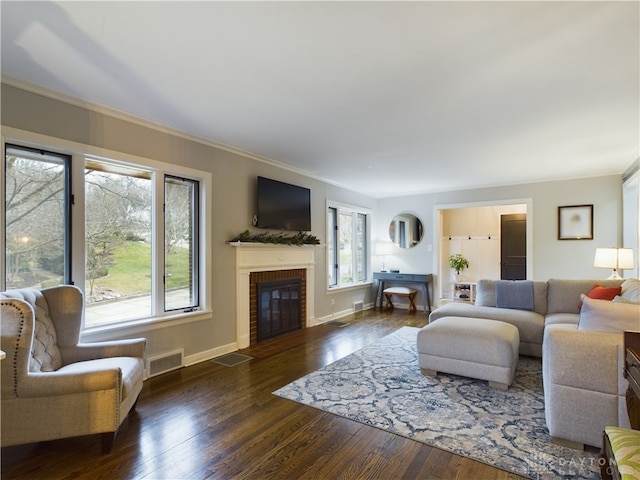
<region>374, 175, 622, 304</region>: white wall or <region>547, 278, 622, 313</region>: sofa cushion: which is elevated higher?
<region>374, 175, 622, 304</region>: white wall

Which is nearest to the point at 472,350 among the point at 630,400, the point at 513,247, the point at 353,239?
the point at 630,400

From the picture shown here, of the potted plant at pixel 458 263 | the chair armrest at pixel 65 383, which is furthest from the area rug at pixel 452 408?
the potted plant at pixel 458 263

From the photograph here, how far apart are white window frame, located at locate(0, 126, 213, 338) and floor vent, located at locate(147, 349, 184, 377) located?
0.99 feet

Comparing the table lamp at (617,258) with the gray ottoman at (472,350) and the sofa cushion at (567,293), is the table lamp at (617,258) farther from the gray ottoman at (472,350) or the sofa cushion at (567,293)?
the gray ottoman at (472,350)

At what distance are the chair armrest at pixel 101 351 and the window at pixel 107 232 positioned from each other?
0.50 metres

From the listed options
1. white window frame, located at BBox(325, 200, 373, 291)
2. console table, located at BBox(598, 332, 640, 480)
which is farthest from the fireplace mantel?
console table, located at BBox(598, 332, 640, 480)

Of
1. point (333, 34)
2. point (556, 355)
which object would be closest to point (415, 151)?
point (333, 34)

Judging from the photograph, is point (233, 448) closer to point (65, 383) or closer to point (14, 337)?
point (65, 383)

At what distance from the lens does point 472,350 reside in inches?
116

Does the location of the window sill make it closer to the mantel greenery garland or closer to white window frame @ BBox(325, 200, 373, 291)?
the mantel greenery garland

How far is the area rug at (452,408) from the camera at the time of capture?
1.92 metres

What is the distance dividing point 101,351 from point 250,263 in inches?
77.1

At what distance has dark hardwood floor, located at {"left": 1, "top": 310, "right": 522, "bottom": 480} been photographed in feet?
5.95

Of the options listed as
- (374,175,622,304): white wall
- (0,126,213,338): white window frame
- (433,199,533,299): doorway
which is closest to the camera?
(0,126,213,338): white window frame
